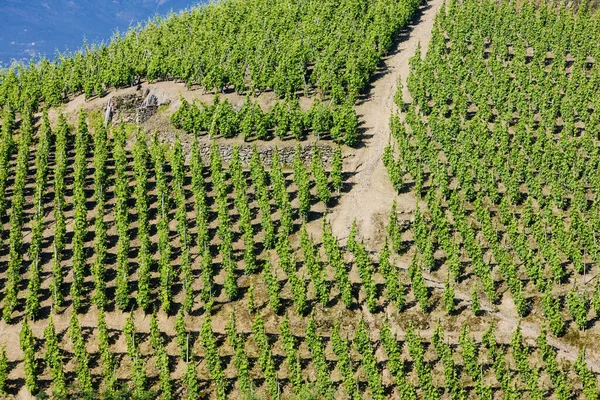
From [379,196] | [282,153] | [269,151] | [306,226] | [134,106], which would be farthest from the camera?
[134,106]

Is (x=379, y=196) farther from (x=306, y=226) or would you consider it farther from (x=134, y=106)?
(x=134, y=106)

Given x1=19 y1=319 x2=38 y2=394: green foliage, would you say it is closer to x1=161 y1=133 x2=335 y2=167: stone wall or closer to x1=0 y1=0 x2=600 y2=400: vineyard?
x1=0 y1=0 x2=600 y2=400: vineyard

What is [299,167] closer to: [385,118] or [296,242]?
[296,242]

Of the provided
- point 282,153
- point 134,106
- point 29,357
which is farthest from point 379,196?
point 29,357

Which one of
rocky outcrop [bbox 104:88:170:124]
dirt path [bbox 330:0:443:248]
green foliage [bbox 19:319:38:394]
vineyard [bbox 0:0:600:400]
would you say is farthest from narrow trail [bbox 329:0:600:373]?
green foliage [bbox 19:319:38:394]

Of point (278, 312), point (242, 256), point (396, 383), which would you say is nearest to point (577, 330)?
point (396, 383)

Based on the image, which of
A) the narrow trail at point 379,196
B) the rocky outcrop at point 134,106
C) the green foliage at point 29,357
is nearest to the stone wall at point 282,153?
the narrow trail at point 379,196

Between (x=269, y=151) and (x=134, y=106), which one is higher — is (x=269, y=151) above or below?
below
